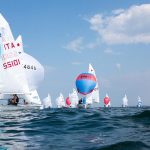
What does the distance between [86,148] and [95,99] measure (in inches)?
2308

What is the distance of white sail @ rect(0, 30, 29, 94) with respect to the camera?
31.4m

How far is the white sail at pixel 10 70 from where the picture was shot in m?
31.4

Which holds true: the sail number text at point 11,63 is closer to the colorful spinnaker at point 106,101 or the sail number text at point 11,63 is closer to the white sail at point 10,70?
the white sail at point 10,70

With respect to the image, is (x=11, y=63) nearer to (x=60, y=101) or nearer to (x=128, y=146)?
(x=128, y=146)

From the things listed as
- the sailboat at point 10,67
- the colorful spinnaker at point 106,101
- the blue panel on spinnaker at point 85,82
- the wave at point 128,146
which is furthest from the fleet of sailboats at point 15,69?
the colorful spinnaker at point 106,101

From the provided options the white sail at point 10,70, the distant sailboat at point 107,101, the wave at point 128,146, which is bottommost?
the wave at point 128,146

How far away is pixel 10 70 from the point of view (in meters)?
31.5

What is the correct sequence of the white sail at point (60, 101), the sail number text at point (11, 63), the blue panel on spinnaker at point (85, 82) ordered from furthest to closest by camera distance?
the white sail at point (60, 101)
the blue panel on spinnaker at point (85, 82)
the sail number text at point (11, 63)

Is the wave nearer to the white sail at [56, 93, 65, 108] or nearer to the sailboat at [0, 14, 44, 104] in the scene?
the sailboat at [0, 14, 44, 104]

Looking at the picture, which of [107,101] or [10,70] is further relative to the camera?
[107,101]

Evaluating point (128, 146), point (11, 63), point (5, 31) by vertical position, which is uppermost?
point (5, 31)

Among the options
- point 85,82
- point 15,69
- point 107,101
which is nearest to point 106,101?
point 107,101

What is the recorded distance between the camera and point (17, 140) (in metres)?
8.44

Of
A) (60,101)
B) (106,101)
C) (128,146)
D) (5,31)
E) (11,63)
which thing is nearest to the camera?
(128,146)
